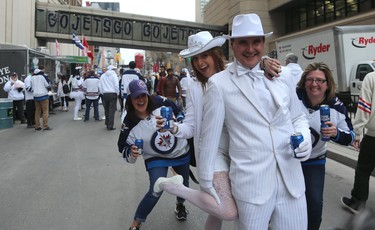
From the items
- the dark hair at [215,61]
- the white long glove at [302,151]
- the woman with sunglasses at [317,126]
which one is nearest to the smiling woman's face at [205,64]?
the dark hair at [215,61]

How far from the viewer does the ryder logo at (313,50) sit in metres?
16.5

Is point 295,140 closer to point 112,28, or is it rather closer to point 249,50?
point 249,50

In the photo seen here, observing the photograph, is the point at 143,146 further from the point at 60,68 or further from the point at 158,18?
the point at 158,18

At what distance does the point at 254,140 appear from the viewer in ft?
6.82

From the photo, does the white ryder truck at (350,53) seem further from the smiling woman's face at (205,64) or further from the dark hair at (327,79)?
the smiling woman's face at (205,64)

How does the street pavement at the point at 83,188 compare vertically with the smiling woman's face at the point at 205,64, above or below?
below

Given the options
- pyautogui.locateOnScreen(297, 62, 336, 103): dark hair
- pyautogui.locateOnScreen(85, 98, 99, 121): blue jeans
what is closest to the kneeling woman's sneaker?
pyautogui.locateOnScreen(297, 62, 336, 103): dark hair

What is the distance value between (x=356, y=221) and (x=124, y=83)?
10.8 meters

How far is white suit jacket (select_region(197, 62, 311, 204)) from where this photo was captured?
206 centimetres

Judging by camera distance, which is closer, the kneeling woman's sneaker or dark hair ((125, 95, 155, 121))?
dark hair ((125, 95, 155, 121))

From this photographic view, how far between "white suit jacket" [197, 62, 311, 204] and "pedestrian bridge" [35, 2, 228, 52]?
2965 centimetres

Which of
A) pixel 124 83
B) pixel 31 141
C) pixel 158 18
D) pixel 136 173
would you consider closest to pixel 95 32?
pixel 158 18

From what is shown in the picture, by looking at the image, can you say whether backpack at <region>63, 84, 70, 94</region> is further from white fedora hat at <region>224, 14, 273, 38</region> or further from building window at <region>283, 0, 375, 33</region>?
building window at <region>283, 0, 375, 33</region>

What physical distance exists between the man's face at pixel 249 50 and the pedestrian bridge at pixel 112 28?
29553 millimetres
